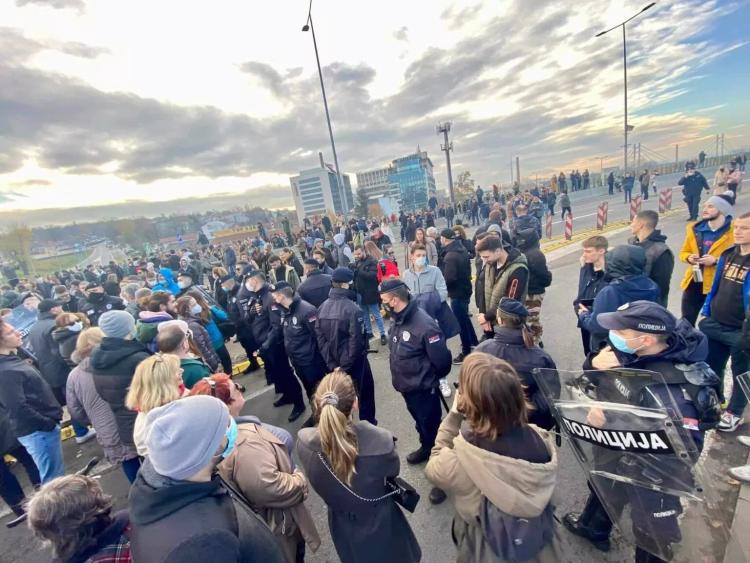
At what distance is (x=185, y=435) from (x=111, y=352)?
225 cm

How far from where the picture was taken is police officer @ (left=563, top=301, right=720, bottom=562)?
4.97 feet

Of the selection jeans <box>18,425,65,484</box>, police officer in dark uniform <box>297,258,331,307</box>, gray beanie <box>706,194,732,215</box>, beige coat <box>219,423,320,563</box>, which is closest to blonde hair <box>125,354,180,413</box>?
beige coat <box>219,423,320,563</box>

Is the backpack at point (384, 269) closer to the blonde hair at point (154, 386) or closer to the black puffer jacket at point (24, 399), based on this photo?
the blonde hair at point (154, 386)

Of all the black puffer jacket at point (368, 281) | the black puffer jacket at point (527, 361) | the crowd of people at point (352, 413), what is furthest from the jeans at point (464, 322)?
the black puffer jacket at point (527, 361)

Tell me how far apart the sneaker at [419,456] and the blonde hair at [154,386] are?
90.7 inches

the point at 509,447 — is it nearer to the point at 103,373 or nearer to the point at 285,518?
the point at 285,518

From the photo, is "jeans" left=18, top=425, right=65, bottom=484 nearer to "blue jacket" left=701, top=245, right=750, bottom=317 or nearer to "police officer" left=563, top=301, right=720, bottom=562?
"police officer" left=563, top=301, right=720, bottom=562

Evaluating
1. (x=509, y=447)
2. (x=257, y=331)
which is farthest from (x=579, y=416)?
(x=257, y=331)

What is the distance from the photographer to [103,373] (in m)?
3.01

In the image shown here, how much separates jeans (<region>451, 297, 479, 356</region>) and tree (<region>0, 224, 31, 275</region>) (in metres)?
44.2

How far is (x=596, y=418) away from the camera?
1528mm

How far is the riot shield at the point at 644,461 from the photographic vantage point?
1390 millimetres

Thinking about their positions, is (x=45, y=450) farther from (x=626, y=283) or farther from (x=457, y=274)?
(x=626, y=283)

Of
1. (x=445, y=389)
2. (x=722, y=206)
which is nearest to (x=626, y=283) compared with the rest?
(x=722, y=206)
